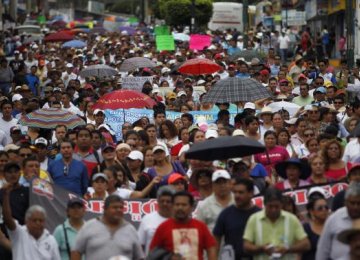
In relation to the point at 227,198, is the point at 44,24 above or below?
below

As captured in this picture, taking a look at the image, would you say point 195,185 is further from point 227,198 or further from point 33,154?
point 33,154

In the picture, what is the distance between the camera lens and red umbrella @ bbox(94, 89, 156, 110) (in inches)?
952

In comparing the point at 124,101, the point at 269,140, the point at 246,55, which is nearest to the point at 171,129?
the point at 269,140

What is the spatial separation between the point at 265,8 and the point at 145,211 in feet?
215

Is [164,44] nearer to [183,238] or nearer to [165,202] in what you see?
[165,202]

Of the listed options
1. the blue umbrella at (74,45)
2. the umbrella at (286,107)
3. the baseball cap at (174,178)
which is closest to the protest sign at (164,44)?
the blue umbrella at (74,45)

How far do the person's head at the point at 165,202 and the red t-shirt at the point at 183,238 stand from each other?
2.35 ft

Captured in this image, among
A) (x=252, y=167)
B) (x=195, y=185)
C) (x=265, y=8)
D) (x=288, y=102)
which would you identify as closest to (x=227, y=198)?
(x=195, y=185)

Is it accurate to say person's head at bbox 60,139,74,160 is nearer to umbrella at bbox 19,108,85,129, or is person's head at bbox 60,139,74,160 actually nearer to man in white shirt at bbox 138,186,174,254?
man in white shirt at bbox 138,186,174,254

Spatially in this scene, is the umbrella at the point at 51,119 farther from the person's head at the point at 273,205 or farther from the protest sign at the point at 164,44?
the protest sign at the point at 164,44

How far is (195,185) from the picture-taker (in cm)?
1508

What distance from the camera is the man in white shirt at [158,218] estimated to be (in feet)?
44.6

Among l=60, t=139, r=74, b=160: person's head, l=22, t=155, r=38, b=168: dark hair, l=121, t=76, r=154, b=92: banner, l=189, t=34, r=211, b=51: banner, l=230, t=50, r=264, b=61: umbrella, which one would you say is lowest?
l=189, t=34, r=211, b=51: banner

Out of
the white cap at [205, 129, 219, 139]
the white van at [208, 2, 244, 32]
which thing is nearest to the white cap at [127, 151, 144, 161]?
the white cap at [205, 129, 219, 139]
